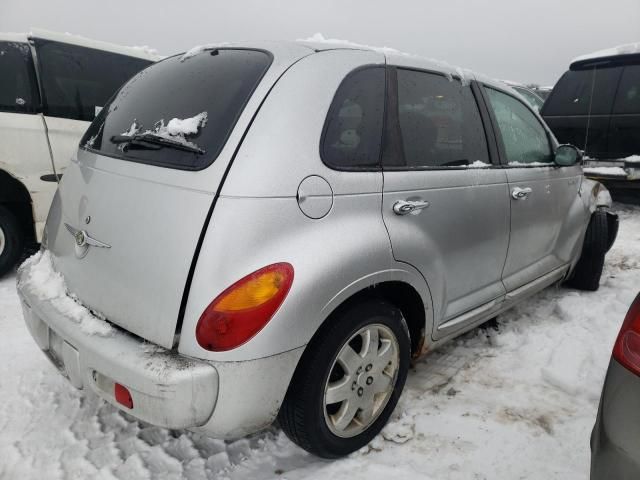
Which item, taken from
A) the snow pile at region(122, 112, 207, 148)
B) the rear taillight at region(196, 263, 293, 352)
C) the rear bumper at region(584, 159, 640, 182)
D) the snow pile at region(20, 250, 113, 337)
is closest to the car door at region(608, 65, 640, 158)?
the rear bumper at region(584, 159, 640, 182)

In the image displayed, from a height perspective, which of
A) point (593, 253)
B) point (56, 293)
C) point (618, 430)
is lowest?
point (593, 253)

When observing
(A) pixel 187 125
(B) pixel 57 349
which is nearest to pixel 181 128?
(A) pixel 187 125

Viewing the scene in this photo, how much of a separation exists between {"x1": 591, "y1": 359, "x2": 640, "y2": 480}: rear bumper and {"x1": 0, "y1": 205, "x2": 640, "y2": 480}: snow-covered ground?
0.77 m

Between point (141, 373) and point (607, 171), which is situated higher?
point (141, 373)

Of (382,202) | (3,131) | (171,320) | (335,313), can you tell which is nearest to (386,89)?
(382,202)

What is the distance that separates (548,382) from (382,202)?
62.1 inches

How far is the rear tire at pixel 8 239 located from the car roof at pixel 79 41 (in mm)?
1379

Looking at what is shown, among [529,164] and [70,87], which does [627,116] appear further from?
[70,87]

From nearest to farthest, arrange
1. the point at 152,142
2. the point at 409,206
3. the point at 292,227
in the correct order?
the point at 292,227 < the point at 152,142 < the point at 409,206

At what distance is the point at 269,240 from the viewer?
159 centimetres

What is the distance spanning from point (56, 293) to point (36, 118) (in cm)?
244

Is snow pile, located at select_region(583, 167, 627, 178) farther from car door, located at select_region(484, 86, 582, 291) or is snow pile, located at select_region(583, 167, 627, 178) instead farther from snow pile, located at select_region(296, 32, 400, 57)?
snow pile, located at select_region(296, 32, 400, 57)

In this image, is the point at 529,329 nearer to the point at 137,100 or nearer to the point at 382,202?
the point at 382,202

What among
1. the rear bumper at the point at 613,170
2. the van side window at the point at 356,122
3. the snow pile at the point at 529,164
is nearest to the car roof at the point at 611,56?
the rear bumper at the point at 613,170
